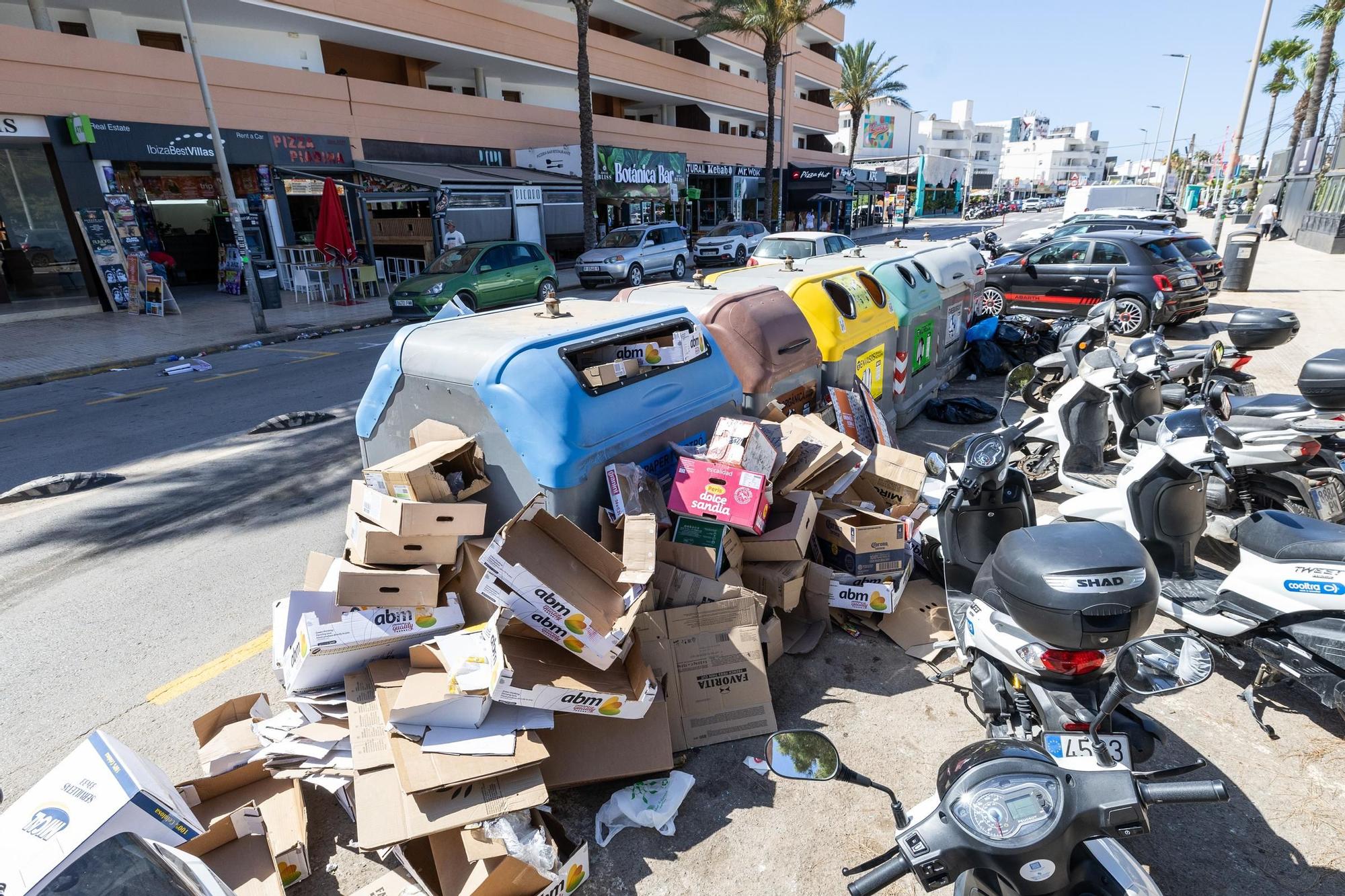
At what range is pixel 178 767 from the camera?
3.22 meters

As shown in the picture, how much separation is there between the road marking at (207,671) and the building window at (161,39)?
788 inches

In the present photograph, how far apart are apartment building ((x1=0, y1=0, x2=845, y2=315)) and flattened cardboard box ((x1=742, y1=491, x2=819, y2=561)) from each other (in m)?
18.1

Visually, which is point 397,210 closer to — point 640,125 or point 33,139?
point 33,139

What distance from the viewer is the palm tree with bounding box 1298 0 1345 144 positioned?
28047 millimetres

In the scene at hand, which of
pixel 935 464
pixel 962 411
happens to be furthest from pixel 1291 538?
pixel 962 411

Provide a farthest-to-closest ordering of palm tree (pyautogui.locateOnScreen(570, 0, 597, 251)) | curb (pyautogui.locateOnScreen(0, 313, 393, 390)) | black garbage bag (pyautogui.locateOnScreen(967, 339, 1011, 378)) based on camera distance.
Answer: palm tree (pyautogui.locateOnScreen(570, 0, 597, 251)) < curb (pyautogui.locateOnScreen(0, 313, 393, 390)) < black garbage bag (pyautogui.locateOnScreen(967, 339, 1011, 378))

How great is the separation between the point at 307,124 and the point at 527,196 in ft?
21.4

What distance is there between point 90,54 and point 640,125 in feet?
61.0

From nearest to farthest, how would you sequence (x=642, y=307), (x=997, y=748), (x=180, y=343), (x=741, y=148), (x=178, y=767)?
(x=997, y=748)
(x=178, y=767)
(x=642, y=307)
(x=180, y=343)
(x=741, y=148)

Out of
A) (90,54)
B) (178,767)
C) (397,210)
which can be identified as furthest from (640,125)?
(178,767)

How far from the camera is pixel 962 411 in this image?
7797 mm

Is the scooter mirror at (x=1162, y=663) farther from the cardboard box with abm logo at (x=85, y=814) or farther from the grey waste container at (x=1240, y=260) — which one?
the grey waste container at (x=1240, y=260)

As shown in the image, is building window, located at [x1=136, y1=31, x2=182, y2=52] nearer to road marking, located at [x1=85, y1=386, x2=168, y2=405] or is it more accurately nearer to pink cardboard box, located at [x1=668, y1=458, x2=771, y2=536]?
road marking, located at [x1=85, y1=386, x2=168, y2=405]

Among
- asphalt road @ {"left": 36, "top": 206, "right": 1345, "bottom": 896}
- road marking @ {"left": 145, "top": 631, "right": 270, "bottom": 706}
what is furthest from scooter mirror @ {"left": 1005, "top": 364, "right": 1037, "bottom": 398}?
road marking @ {"left": 145, "top": 631, "right": 270, "bottom": 706}
